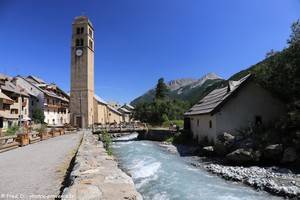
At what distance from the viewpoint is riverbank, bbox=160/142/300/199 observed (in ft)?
42.2

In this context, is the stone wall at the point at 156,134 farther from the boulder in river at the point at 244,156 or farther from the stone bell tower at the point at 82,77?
the boulder in river at the point at 244,156

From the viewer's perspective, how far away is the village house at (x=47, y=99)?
65.3m

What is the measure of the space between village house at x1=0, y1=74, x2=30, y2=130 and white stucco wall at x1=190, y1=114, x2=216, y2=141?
28683mm

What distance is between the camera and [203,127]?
2953 cm

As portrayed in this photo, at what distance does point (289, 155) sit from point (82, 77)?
55992mm

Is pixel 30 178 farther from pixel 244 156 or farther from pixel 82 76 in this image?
pixel 82 76

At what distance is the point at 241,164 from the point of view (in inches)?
765

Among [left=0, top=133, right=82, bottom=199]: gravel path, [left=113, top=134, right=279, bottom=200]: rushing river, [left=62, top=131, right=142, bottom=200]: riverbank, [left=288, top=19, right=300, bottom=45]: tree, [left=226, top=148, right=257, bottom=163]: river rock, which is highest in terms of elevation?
[left=288, top=19, right=300, bottom=45]: tree

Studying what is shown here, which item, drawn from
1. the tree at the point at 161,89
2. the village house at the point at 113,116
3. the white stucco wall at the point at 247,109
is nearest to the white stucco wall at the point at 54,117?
the village house at the point at 113,116

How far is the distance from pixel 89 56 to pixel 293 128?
56.3 meters

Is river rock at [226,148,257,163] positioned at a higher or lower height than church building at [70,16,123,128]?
lower

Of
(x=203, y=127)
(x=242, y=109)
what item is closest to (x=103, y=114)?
(x=203, y=127)

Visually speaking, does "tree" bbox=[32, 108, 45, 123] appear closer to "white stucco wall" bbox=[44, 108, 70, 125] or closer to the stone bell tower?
"white stucco wall" bbox=[44, 108, 70, 125]

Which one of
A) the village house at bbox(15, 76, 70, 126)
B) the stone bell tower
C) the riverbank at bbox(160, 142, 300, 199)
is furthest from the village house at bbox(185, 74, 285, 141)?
the village house at bbox(15, 76, 70, 126)
